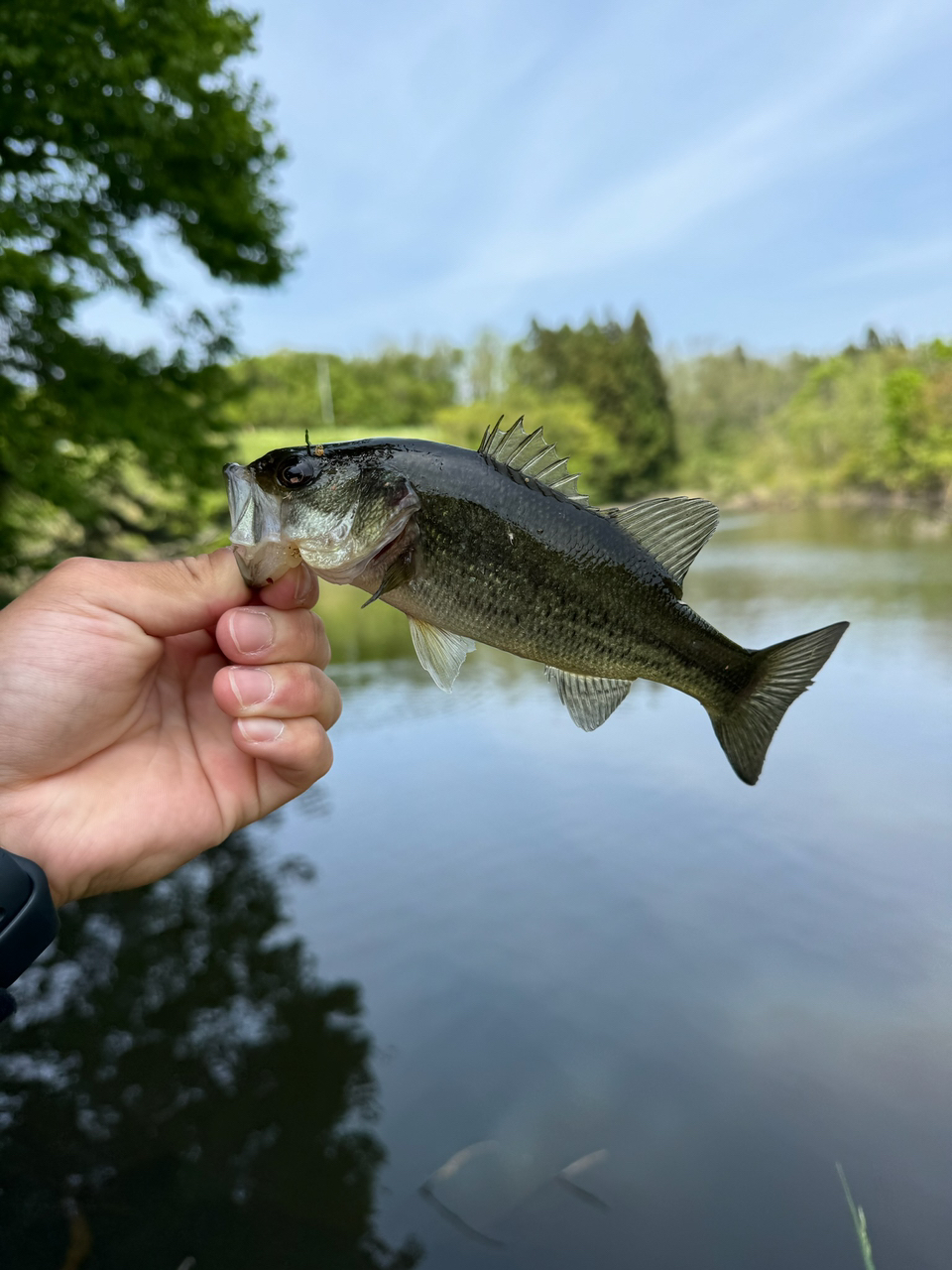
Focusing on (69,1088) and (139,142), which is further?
(139,142)

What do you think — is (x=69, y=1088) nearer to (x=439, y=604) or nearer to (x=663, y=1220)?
(x=663, y=1220)

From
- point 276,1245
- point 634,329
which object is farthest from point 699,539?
point 634,329

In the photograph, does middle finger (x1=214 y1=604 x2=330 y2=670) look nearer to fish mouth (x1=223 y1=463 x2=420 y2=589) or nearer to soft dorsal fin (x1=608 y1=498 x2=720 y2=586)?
fish mouth (x1=223 y1=463 x2=420 y2=589)

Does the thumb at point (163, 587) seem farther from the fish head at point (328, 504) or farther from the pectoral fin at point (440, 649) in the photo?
the pectoral fin at point (440, 649)

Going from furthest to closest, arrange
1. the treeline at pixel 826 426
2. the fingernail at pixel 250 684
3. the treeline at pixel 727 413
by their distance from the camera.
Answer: the treeline at pixel 826 426
the treeline at pixel 727 413
the fingernail at pixel 250 684

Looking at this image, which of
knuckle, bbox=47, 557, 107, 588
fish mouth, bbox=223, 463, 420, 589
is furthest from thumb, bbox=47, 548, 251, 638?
fish mouth, bbox=223, 463, 420, 589

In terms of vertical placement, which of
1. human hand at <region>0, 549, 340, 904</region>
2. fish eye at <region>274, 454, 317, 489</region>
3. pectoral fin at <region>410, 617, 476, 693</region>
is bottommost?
human hand at <region>0, 549, 340, 904</region>

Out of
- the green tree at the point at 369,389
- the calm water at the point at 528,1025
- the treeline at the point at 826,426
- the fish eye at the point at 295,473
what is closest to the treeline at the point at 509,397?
the green tree at the point at 369,389
